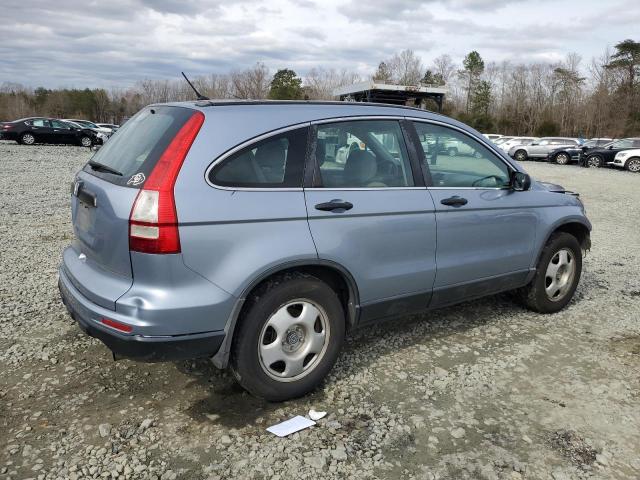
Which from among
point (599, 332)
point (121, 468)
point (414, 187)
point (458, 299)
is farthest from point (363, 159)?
point (599, 332)

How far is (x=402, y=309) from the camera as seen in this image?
369 centimetres

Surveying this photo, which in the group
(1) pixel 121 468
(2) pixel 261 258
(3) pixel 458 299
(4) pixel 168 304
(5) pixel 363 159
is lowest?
(1) pixel 121 468

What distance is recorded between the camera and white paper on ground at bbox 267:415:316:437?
295 centimetres

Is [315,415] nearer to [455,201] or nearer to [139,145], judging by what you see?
[455,201]

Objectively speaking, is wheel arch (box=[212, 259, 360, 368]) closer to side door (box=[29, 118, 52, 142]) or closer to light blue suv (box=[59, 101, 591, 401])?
light blue suv (box=[59, 101, 591, 401])

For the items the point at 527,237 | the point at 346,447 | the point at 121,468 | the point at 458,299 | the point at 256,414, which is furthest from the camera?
the point at 527,237

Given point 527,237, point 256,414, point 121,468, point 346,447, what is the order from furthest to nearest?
point 527,237
point 256,414
point 346,447
point 121,468

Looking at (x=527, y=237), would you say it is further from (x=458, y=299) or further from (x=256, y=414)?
(x=256, y=414)

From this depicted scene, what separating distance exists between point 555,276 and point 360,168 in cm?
247

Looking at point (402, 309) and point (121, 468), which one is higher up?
point (402, 309)

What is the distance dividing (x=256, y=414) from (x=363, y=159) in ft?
5.72

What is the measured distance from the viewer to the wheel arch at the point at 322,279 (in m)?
2.88

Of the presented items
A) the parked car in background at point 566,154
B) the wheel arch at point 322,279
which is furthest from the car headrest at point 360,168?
the parked car in background at point 566,154

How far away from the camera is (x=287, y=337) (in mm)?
3156
